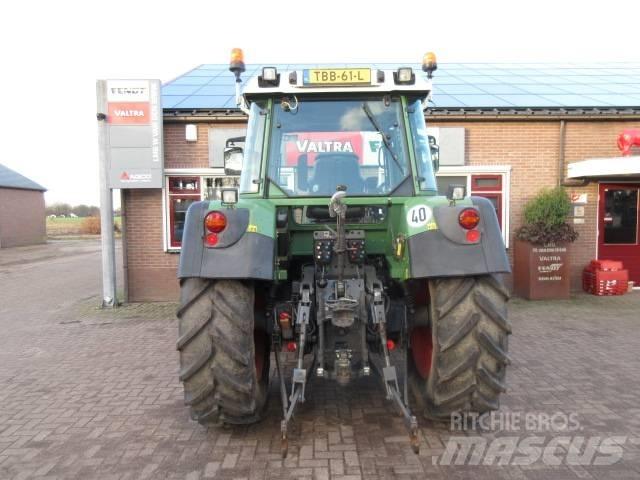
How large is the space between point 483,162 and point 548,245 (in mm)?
2024

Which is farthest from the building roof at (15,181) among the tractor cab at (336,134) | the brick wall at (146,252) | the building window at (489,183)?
the tractor cab at (336,134)

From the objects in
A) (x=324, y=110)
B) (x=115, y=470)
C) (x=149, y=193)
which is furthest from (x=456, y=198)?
(x=149, y=193)

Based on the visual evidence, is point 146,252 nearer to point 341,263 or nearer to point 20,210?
point 341,263

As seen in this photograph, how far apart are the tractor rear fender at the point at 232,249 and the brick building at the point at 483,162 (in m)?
6.43

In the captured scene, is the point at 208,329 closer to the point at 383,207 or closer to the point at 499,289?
the point at 383,207

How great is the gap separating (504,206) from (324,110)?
675cm

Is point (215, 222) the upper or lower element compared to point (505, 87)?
lower

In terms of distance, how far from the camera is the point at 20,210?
2778 centimetres

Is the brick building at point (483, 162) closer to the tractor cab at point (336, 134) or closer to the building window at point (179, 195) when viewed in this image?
the building window at point (179, 195)

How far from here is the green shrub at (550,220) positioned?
888 cm

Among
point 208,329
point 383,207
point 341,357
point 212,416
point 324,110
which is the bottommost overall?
point 212,416

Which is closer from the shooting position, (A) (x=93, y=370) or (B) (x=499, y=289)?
(B) (x=499, y=289)

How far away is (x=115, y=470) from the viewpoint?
318 centimetres

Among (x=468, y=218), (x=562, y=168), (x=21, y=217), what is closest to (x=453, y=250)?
(x=468, y=218)
